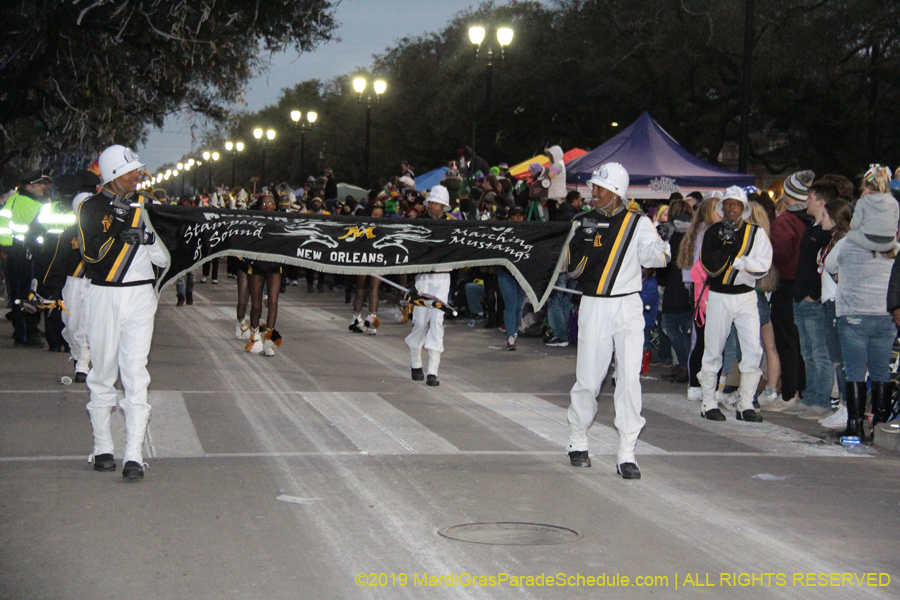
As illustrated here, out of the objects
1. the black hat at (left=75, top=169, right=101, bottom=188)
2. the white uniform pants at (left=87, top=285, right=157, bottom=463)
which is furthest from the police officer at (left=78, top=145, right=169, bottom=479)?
the black hat at (left=75, top=169, right=101, bottom=188)

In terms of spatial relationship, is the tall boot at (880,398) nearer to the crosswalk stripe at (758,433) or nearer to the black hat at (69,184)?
the crosswalk stripe at (758,433)

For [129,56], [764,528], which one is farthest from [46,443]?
[129,56]

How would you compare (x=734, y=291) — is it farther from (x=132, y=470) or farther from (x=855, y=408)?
(x=132, y=470)

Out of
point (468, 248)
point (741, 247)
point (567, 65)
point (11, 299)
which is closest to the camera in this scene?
point (741, 247)

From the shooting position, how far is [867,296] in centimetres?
970

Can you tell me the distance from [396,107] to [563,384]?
53824 mm

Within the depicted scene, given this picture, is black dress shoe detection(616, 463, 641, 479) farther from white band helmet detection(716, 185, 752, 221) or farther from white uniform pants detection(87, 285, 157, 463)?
white band helmet detection(716, 185, 752, 221)

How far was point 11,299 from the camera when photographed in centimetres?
1562

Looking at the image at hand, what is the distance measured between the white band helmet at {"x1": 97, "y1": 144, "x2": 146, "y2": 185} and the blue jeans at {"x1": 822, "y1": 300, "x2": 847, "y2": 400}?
21.5ft

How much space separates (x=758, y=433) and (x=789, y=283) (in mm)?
2189

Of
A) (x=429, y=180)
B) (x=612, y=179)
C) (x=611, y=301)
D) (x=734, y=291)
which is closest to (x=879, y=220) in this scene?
(x=734, y=291)

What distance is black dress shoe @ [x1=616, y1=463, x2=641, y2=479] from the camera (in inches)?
310

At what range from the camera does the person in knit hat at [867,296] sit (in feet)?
31.1

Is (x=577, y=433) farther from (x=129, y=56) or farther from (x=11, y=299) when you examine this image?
(x=129, y=56)
